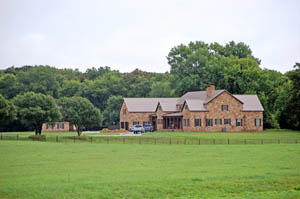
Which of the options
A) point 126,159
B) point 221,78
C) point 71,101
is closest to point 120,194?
point 126,159

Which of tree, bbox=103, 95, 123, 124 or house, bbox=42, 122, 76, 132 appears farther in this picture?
tree, bbox=103, 95, 123, 124

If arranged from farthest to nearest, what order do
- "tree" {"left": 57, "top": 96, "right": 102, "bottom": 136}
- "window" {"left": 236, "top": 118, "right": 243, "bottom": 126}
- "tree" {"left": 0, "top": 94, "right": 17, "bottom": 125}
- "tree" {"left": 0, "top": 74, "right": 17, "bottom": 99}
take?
"tree" {"left": 0, "top": 74, "right": 17, "bottom": 99} → "window" {"left": 236, "top": 118, "right": 243, "bottom": 126} → "tree" {"left": 57, "top": 96, "right": 102, "bottom": 136} → "tree" {"left": 0, "top": 94, "right": 17, "bottom": 125}

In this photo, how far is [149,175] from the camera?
30031mm

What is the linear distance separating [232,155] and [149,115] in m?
55.1

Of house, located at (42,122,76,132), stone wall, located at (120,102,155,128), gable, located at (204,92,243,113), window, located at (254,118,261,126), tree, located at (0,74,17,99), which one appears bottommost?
house, located at (42,122,76,132)

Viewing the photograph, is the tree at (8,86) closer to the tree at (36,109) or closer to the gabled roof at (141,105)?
the gabled roof at (141,105)

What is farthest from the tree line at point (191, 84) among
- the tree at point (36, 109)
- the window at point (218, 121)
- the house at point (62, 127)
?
the window at point (218, 121)

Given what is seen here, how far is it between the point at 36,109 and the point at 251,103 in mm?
42040

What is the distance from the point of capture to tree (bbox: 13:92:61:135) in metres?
69.7

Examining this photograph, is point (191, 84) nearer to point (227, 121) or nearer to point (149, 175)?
point (227, 121)

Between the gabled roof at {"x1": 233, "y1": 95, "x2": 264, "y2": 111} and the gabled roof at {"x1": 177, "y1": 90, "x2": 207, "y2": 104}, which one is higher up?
the gabled roof at {"x1": 177, "y1": 90, "x2": 207, "y2": 104}

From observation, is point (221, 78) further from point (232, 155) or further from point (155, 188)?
point (155, 188)

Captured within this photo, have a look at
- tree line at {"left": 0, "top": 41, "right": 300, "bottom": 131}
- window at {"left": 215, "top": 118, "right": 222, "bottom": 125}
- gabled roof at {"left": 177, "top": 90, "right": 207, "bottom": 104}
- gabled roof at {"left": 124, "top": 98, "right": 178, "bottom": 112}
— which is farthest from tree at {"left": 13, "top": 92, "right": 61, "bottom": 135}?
window at {"left": 215, "top": 118, "right": 222, "bottom": 125}

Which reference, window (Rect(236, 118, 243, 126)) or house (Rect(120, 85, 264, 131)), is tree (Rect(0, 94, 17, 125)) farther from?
window (Rect(236, 118, 243, 126))
